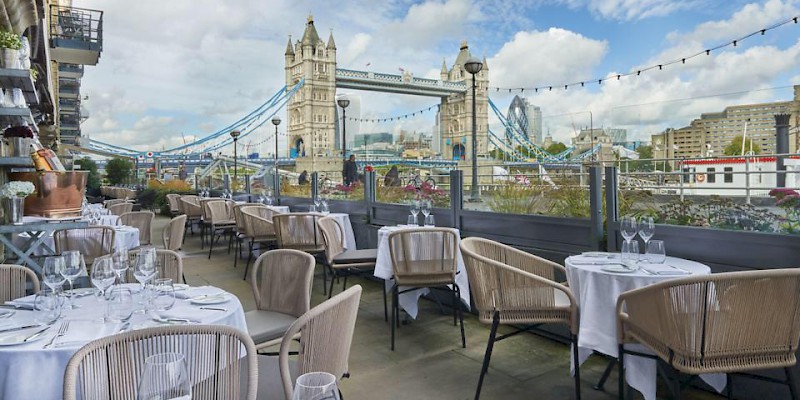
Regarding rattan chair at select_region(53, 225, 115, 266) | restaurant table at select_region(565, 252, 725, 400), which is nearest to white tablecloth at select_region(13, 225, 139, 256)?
rattan chair at select_region(53, 225, 115, 266)

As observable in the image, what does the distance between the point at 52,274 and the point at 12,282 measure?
73 centimetres

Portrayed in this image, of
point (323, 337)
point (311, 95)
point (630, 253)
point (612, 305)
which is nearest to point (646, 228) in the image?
point (630, 253)

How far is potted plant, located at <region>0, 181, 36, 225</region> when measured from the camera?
3.12 metres

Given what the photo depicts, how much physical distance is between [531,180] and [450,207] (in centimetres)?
73

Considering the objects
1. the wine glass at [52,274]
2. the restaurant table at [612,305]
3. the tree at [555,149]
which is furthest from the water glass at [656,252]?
the tree at [555,149]

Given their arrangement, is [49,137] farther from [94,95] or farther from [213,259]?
[94,95]

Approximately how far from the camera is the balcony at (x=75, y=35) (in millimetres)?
11258

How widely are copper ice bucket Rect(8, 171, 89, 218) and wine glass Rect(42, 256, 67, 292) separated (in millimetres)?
2179

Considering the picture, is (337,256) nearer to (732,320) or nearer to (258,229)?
(258,229)

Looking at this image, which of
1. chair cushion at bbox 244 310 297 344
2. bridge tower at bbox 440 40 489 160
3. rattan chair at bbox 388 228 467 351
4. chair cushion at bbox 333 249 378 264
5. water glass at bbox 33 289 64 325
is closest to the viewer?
water glass at bbox 33 289 64 325

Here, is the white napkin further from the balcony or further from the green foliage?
the balcony

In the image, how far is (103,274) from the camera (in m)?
1.79

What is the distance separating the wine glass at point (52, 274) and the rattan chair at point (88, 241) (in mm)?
2553

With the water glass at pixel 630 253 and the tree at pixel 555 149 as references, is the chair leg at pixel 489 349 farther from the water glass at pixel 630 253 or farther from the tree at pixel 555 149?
the tree at pixel 555 149
